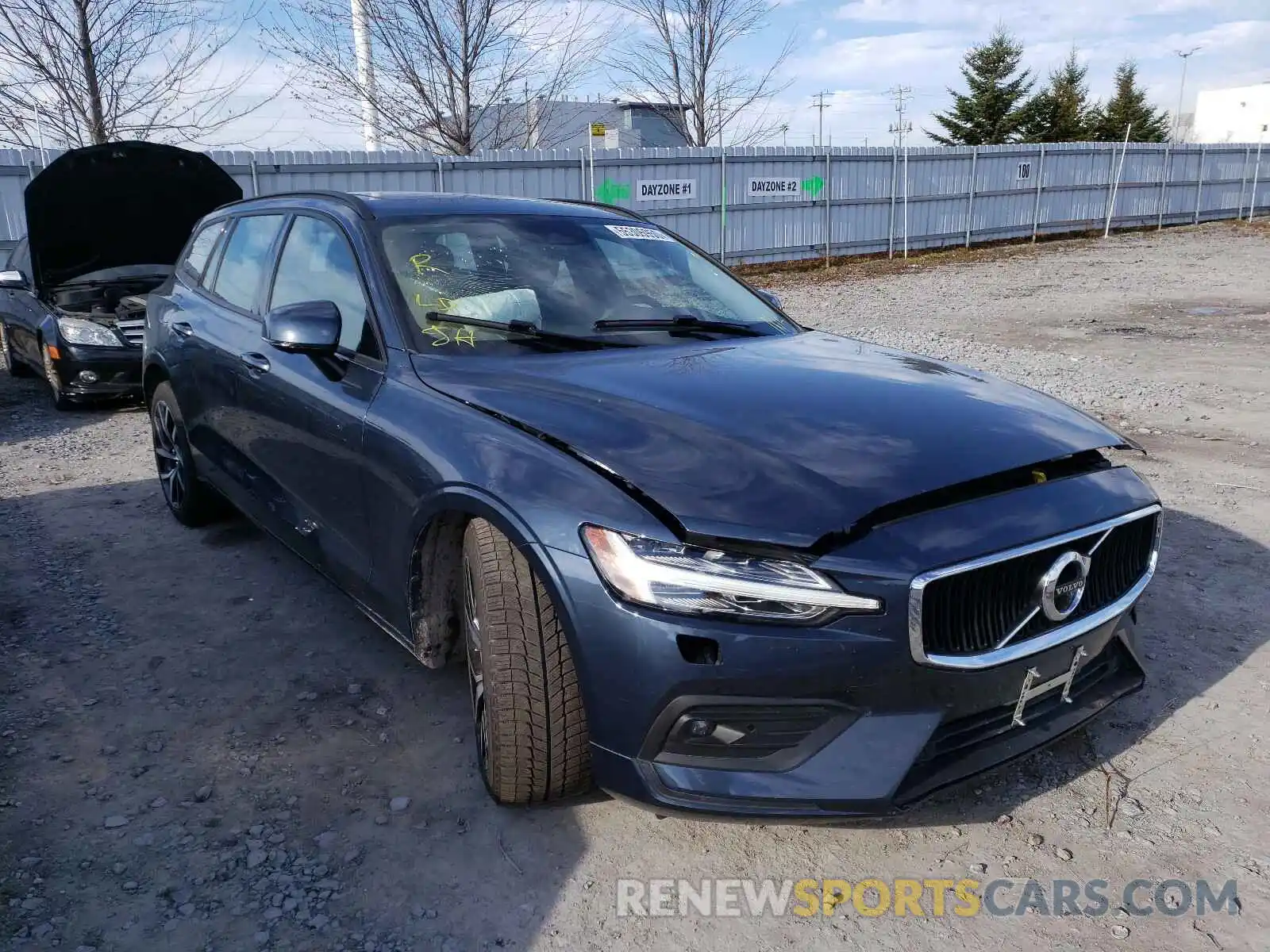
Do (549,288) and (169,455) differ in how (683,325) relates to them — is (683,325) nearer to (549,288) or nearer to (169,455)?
(549,288)

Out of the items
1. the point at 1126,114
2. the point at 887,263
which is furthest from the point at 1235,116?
the point at 887,263

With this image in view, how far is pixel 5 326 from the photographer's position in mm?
9102

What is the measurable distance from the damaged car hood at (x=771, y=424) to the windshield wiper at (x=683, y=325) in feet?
0.64

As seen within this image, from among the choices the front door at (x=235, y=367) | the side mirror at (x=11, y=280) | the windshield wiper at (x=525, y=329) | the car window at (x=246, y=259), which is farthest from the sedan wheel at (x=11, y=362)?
the windshield wiper at (x=525, y=329)

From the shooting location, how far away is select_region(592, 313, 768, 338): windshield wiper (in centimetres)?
337

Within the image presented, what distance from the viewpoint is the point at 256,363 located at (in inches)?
149

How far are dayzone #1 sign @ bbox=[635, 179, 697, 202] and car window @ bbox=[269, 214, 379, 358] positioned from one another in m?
14.1

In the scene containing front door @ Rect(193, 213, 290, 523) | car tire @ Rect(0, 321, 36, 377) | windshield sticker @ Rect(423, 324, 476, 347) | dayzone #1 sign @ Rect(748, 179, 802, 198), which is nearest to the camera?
windshield sticker @ Rect(423, 324, 476, 347)

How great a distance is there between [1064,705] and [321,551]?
94.5 inches

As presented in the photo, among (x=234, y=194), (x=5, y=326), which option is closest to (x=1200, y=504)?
(x=234, y=194)

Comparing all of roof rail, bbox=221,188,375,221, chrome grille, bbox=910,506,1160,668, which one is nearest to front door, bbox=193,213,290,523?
roof rail, bbox=221,188,375,221

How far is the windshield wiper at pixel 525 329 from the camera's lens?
3174 millimetres

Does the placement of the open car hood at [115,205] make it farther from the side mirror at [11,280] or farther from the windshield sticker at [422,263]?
the windshield sticker at [422,263]

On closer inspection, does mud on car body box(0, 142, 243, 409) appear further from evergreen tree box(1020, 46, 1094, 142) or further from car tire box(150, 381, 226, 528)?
evergreen tree box(1020, 46, 1094, 142)
